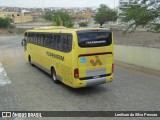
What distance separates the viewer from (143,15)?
46.7 ft

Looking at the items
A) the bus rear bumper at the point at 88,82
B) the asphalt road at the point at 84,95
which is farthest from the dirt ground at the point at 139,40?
the bus rear bumper at the point at 88,82

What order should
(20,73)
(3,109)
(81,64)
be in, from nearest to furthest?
(3,109) → (81,64) → (20,73)

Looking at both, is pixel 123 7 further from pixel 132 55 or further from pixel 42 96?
pixel 42 96

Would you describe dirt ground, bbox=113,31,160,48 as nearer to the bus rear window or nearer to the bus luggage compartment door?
the bus rear window

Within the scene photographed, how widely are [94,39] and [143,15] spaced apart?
17.1 feet

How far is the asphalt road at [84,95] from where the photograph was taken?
8.76 metres

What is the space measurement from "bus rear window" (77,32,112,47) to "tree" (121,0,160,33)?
4532mm

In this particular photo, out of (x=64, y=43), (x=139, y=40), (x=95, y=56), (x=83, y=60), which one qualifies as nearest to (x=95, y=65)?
(x=95, y=56)

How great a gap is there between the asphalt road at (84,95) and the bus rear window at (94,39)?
6.73 ft

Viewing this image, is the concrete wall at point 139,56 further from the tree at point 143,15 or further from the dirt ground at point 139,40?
the dirt ground at point 139,40

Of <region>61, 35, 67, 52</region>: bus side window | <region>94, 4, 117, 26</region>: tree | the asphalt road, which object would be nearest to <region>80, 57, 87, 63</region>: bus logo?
<region>61, 35, 67, 52</region>: bus side window

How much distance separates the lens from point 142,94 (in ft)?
33.1

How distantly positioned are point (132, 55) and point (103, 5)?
7272cm

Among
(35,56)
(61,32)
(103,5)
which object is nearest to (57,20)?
(35,56)
